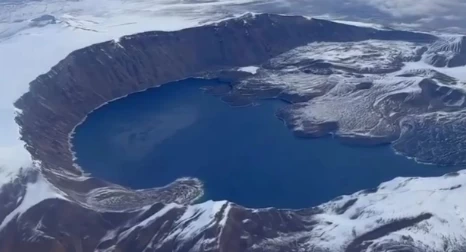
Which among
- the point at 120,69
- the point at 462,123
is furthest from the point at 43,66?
the point at 462,123

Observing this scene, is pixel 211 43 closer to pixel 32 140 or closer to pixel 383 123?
pixel 383 123

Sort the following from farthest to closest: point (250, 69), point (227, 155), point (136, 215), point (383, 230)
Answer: point (250, 69), point (227, 155), point (136, 215), point (383, 230)

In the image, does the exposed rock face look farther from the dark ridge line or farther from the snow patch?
the snow patch

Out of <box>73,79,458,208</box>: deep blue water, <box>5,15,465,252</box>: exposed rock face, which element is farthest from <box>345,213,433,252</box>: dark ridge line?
<box>73,79,458,208</box>: deep blue water

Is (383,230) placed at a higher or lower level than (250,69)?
lower

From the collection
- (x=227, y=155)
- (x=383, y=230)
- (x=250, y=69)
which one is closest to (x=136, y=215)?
(x=227, y=155)

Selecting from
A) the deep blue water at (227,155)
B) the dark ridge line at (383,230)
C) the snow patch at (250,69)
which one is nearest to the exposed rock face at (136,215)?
the dark ridge line at (383,230)

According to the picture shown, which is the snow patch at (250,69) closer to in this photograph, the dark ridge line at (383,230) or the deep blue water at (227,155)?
the deep blue water at (227,155)

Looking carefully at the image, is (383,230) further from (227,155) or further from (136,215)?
(227,155)
